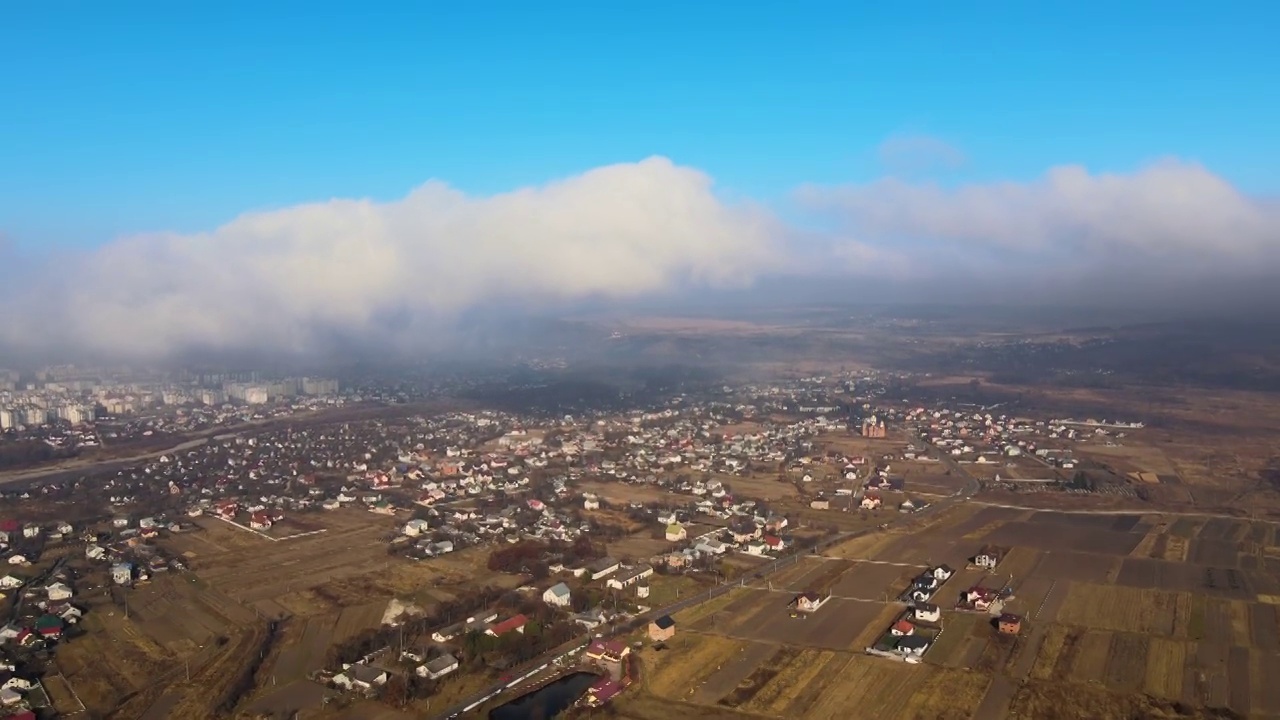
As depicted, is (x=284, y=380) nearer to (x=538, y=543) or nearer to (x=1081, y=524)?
(x=538, y=543)

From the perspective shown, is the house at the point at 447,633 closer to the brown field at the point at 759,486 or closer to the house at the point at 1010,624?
the house at the point at 1010,624

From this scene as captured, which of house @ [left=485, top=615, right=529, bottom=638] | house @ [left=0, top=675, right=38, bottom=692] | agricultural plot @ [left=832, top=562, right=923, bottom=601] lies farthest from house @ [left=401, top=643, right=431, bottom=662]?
agricultural plot @ [left=832, top=562, right=923, bottom=601]

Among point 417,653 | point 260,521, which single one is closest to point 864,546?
point 417,653

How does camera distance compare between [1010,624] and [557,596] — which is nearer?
[1010,624]

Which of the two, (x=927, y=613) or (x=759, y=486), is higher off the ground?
(x=927, y=613)

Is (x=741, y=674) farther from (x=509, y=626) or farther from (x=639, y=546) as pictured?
(x=639, y=546)

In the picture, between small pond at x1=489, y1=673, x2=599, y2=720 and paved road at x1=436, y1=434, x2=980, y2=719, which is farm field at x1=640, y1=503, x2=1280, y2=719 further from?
small pond at x1=489, y1=673, x2=599, y2=720
